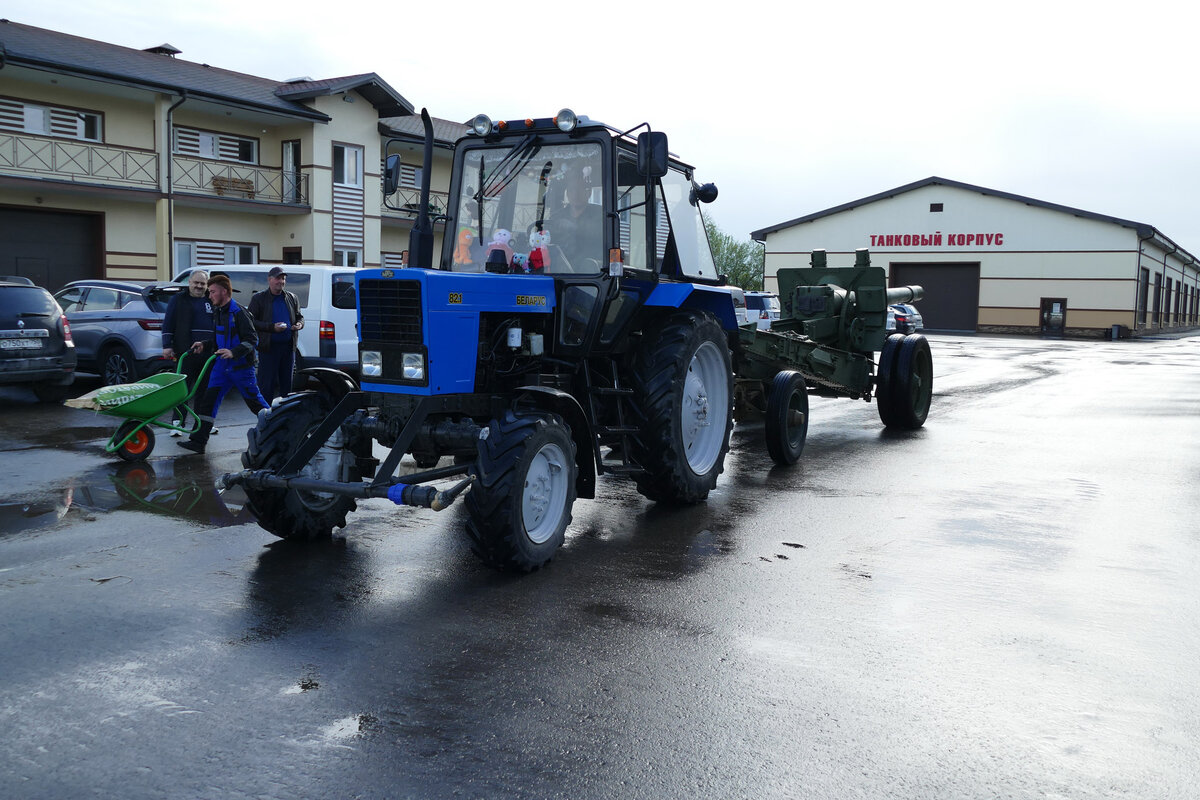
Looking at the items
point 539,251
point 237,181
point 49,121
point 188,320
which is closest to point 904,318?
point 237,181

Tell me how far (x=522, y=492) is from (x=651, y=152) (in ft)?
7.67

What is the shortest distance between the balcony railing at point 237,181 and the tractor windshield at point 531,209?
22727 millimetres

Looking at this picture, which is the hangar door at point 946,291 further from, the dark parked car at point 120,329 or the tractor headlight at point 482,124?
the tractor headlight at point 482,124

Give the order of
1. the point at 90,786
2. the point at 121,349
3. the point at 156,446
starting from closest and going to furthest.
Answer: the point at 90,786 < the point at 156,446 < the point at 121,349

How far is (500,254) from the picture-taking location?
686 cm

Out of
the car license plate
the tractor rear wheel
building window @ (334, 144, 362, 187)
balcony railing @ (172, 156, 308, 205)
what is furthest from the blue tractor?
building window @ (334, 144, 362, 187)

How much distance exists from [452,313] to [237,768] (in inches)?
115

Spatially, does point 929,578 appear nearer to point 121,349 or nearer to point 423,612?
point 423,612

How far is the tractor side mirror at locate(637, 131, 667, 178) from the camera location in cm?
633

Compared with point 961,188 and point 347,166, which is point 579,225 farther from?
point 961,188

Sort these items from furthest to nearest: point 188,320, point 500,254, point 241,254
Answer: point 241,254 < point 188,320 < point 500,254

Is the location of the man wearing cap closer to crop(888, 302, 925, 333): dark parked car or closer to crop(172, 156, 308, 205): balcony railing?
crop(172, 156, 308, 205): balcony railing

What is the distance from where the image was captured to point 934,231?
168ft

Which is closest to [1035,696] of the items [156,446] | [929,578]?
[929,578]
